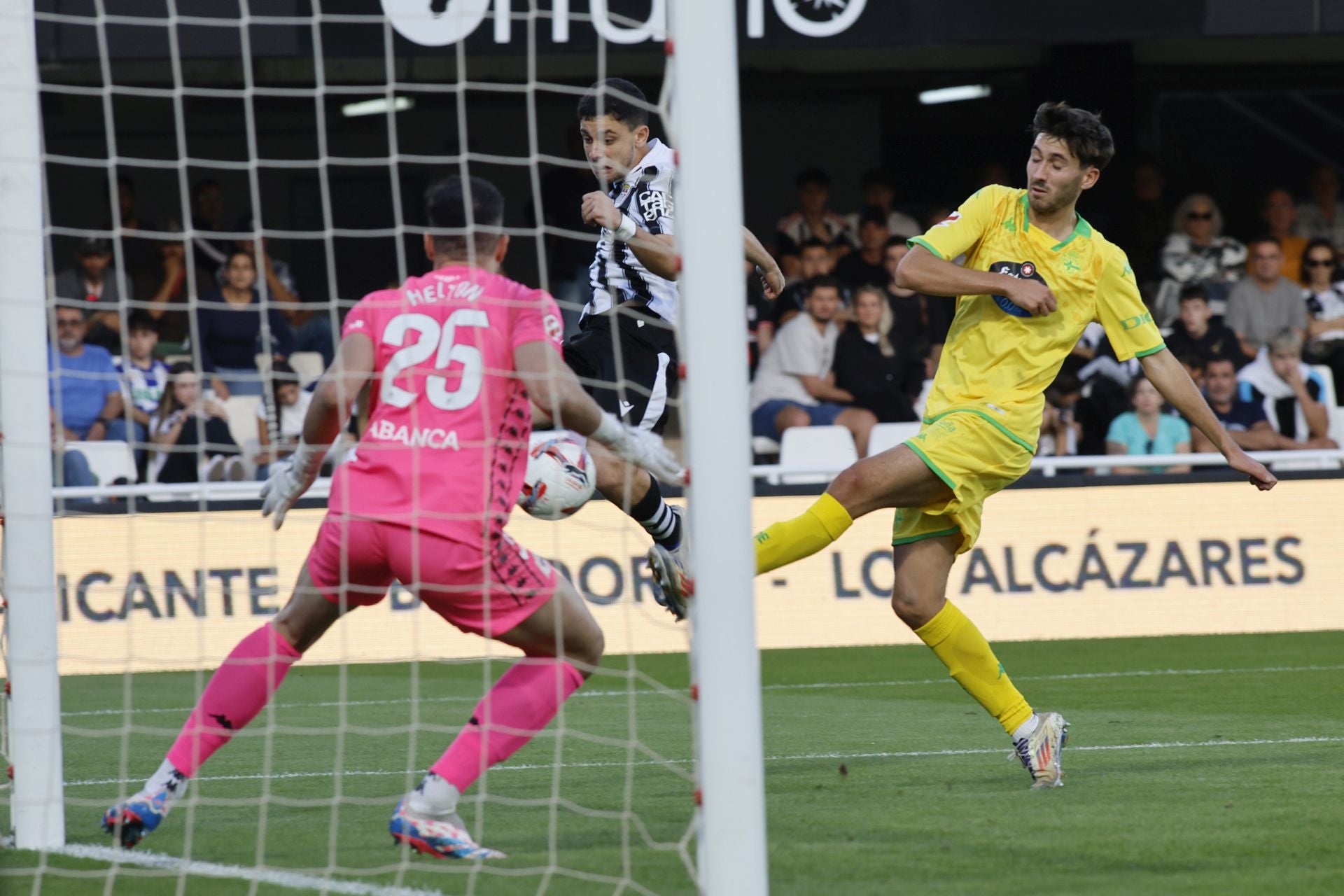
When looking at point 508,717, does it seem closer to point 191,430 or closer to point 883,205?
point 191,430

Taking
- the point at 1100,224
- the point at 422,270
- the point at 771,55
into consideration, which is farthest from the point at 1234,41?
the point at 422,270

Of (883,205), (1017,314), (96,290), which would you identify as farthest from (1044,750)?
(883,205)

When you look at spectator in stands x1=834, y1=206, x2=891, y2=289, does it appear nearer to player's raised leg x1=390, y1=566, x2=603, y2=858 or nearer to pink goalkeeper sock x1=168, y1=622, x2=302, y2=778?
player's raised leg x1=390, y1=566, x2=603, y2=858

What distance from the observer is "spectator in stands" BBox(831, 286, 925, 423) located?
13695 millimetres

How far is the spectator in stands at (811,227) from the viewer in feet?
49.3

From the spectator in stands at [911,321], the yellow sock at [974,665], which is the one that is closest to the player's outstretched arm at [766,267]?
the yellow sock at [974,665]

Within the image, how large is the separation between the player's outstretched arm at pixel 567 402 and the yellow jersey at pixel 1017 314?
69.6 inches

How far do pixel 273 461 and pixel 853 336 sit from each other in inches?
Result: 169

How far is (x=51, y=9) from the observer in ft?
39.4

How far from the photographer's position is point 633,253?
22.0 feet

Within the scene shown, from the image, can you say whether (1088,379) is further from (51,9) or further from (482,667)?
(51,9)

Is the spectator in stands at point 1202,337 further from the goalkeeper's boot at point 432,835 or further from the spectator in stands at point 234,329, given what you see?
the goalkeeper's boot at point 432,835

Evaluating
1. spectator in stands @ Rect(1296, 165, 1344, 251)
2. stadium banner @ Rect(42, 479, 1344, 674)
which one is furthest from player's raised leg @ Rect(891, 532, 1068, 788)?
spectator in stands @ Rect(1296, 165, 1344, 251)

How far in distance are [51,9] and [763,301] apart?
5.78 metres
